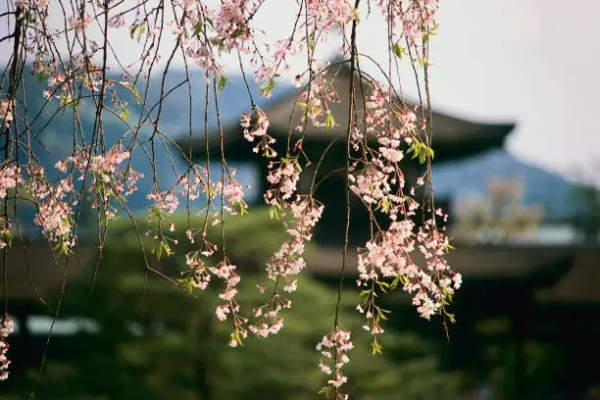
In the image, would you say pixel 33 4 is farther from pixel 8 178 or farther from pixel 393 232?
pixel 393 232

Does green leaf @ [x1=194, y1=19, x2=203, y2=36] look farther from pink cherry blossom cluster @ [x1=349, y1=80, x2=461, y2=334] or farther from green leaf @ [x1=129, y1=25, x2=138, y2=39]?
pink cherry blossom cluster @ [x1=349, y1=80, x2=461, y2=334]

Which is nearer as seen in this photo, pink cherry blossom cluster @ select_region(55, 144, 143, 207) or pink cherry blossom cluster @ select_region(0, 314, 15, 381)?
pink cherry blossom cluster @ select_region(55, 144, 143, 207)

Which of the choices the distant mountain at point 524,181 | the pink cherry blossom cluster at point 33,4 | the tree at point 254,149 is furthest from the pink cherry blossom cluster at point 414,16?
the distant mountain at point 524,181

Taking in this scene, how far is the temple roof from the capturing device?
10203mm

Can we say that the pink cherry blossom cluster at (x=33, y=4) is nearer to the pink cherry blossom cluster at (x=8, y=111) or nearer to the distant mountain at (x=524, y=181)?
the pink cherry blossom cluster at (x=8, y=111)

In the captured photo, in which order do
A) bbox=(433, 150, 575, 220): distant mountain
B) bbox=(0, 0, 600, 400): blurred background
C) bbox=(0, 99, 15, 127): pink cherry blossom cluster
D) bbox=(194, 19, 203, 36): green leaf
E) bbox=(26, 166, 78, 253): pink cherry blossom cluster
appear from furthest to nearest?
bbox=(433, 150, 575, 220): distant mountain, bbox=(0, 0, 600, 400): blurred background, bbox=(26, 166, 78, 253): pink cherry blossom cluster, bbox=(0, 99, 15, 127): pink cherry blossom cluster, bbox=(194, 19, 203, 36): green leaf

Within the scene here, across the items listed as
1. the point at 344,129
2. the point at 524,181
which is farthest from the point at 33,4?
the point at 524,181

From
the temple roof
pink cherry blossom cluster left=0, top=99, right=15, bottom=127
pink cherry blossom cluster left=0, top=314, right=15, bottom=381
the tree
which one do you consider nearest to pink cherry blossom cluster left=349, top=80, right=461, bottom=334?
the tree

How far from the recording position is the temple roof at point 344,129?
10.2 meters

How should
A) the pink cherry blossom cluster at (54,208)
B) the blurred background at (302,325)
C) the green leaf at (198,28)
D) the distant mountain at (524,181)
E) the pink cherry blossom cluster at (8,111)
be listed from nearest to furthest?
the green leaf at (198,28) → the pink cherry blossom cluster at (8,111) → the pink cherry blossom cluster at (54,208) → the blurred background at (302,325) → the distant mountain at (524,181)

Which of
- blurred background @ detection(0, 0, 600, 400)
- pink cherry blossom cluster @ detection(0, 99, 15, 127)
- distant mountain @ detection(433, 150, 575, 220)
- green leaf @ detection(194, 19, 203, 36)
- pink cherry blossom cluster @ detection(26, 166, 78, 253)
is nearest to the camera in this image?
green leaf @ detection(194, 19, 203, 36)

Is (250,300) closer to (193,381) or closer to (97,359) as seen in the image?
(193,381)

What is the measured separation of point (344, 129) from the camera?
399 inches

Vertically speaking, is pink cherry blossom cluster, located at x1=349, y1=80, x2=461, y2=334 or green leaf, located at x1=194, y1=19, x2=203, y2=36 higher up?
green leaf, located at x1=194, y1=19, x2=203, y2=36
